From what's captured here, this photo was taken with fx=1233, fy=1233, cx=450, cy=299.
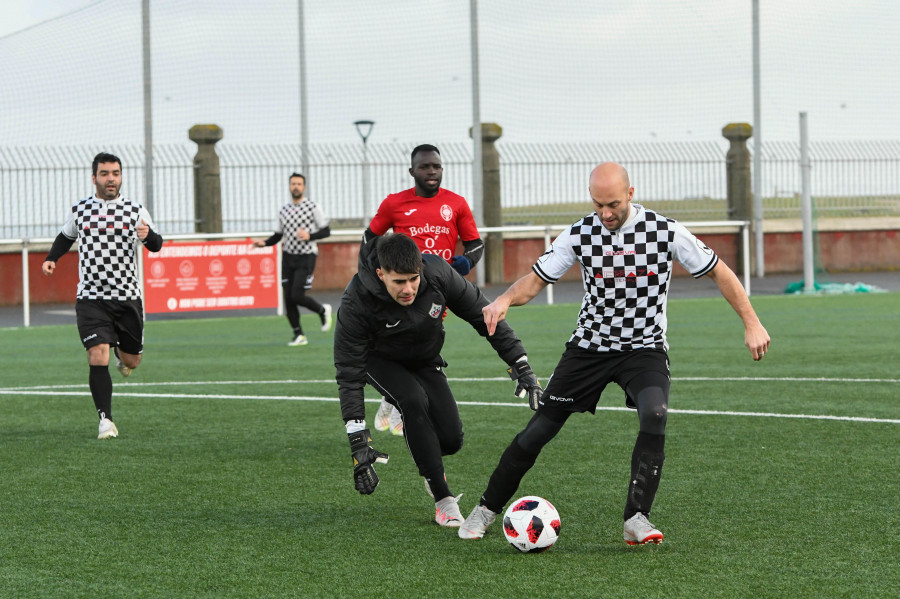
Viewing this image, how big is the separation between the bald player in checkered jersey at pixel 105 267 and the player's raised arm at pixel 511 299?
13.1 ft

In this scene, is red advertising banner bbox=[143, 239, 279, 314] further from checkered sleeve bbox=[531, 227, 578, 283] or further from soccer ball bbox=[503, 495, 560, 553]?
soccer ball bbox=[503, 495, 560, 553]

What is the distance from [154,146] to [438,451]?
21.4 m

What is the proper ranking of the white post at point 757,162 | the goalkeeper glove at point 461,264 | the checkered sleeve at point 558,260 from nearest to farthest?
1. the checkered sleeve at point 558,260
2. the goalkeeper glove at point 461,264
3. the white post at point 757,162

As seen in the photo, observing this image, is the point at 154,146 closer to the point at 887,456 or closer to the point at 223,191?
the point at 223,191

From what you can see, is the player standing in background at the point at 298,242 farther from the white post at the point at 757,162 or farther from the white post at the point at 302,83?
the white post at the point at 757,162

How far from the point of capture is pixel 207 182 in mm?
27406

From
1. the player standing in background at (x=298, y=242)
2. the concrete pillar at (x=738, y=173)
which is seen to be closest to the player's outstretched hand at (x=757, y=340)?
the player standing in background at (x=298, y=242)

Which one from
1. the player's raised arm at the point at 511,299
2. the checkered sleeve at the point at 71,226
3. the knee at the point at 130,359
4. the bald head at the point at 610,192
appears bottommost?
the knee at the point at 130,359

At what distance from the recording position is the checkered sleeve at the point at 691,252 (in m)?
5.32

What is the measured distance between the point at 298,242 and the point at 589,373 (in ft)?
36.4

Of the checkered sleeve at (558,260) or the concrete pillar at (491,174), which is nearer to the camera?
the checkered sleeve at (558,260)

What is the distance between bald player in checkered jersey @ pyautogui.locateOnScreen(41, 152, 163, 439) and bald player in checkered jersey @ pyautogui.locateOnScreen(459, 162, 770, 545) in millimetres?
4096

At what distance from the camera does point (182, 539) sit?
18.0 ft

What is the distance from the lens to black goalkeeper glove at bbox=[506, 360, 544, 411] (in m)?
5.64
